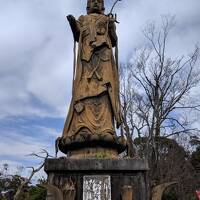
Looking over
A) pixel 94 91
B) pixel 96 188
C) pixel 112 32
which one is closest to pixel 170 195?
pixel 112 32

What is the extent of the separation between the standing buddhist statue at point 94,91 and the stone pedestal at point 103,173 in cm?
39

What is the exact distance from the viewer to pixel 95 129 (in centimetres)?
640

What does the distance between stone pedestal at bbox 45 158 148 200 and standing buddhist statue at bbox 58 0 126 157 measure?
0.39 metres

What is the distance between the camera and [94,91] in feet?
22.2

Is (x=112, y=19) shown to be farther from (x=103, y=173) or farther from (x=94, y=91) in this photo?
(x=103, y=173)

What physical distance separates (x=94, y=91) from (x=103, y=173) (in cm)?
162

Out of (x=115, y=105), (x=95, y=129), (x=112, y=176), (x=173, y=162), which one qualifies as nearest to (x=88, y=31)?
(x=115, y=105)

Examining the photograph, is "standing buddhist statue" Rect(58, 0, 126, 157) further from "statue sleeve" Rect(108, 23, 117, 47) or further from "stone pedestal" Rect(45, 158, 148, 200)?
"stone pedestal" Rect(45, 158, 148, 200)

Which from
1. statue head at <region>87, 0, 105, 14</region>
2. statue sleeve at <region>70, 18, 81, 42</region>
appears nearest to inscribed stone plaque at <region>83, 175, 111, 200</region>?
statue sleeve at <region>70, 18, 81, 42</region>

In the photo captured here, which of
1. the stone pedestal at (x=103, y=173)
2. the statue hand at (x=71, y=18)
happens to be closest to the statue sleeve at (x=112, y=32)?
the statue hand at (x=71, y=18)

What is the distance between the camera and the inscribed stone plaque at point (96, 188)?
554 centimetres

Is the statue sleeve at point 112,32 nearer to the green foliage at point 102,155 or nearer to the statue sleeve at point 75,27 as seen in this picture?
the statue sleeve at point 75,27

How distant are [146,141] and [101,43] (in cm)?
910

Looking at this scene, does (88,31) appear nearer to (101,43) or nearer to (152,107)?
(101,43)
